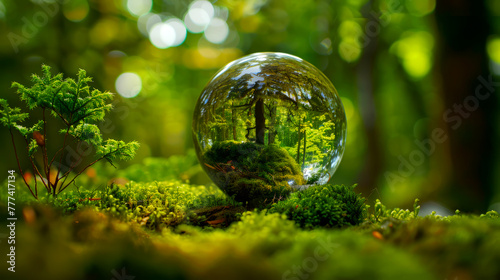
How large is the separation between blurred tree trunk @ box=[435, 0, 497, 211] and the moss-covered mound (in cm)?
421

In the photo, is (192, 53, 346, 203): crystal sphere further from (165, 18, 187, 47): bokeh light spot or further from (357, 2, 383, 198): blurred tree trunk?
(165, 18, 187, 47): bokeh light spot

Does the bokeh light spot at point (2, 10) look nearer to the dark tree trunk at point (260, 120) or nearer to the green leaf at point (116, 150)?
the green leaf at point (116, 150)

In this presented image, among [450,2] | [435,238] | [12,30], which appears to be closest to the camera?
[435,238]

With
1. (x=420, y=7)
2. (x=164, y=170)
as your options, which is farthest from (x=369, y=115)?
Answer: (x=164, y=170)

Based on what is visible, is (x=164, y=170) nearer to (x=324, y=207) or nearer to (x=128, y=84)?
(x=324, y=207)

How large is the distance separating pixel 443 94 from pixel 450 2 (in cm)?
184

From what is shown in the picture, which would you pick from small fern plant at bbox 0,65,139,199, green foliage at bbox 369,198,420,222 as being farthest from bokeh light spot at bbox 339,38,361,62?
small fern plant at bbox 0,65,139,199

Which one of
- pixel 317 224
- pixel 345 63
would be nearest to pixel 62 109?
pixel 317 224

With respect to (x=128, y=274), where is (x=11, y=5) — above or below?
above

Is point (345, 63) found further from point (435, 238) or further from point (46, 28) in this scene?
point (435, 238)

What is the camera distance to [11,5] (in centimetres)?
918

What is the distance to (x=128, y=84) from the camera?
39.9 ft

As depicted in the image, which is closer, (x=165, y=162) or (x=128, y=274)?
(x=128, y=274)

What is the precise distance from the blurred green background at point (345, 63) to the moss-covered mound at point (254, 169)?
13.1ft
